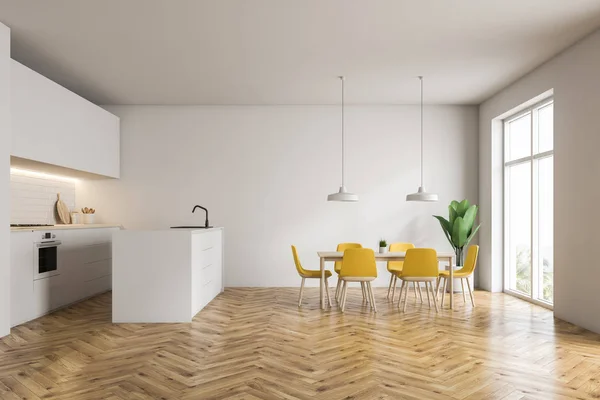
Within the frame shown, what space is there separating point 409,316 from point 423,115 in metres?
3.88

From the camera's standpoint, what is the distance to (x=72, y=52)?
568cm

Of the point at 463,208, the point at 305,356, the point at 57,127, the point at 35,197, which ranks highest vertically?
the point at 57,127

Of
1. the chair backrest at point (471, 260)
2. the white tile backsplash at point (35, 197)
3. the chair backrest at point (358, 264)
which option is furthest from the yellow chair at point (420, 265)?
the white tile backsplash at point (35, 197)

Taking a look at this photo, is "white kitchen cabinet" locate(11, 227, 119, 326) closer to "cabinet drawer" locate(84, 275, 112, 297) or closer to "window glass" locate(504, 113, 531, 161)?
"cabinet drawer" locate(84, 275, 112, 297)

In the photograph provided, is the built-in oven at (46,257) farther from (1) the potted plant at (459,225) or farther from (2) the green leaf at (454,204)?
(2) the green leaf at (454,204)

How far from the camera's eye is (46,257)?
18.7ft

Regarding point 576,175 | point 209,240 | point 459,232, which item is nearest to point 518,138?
point 459,232

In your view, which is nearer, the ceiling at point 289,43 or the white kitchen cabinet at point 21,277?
the ceiling at point 289,43

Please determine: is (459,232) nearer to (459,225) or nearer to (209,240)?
(459,225)

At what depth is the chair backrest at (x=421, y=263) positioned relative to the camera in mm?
5988

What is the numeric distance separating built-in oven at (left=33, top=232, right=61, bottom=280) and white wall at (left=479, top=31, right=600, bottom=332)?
586 centimetres

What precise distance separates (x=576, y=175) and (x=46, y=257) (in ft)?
19.5

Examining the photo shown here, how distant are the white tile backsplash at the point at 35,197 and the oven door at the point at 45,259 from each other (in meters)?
0.90

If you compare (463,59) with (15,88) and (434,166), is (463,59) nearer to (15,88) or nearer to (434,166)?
(434,166)
